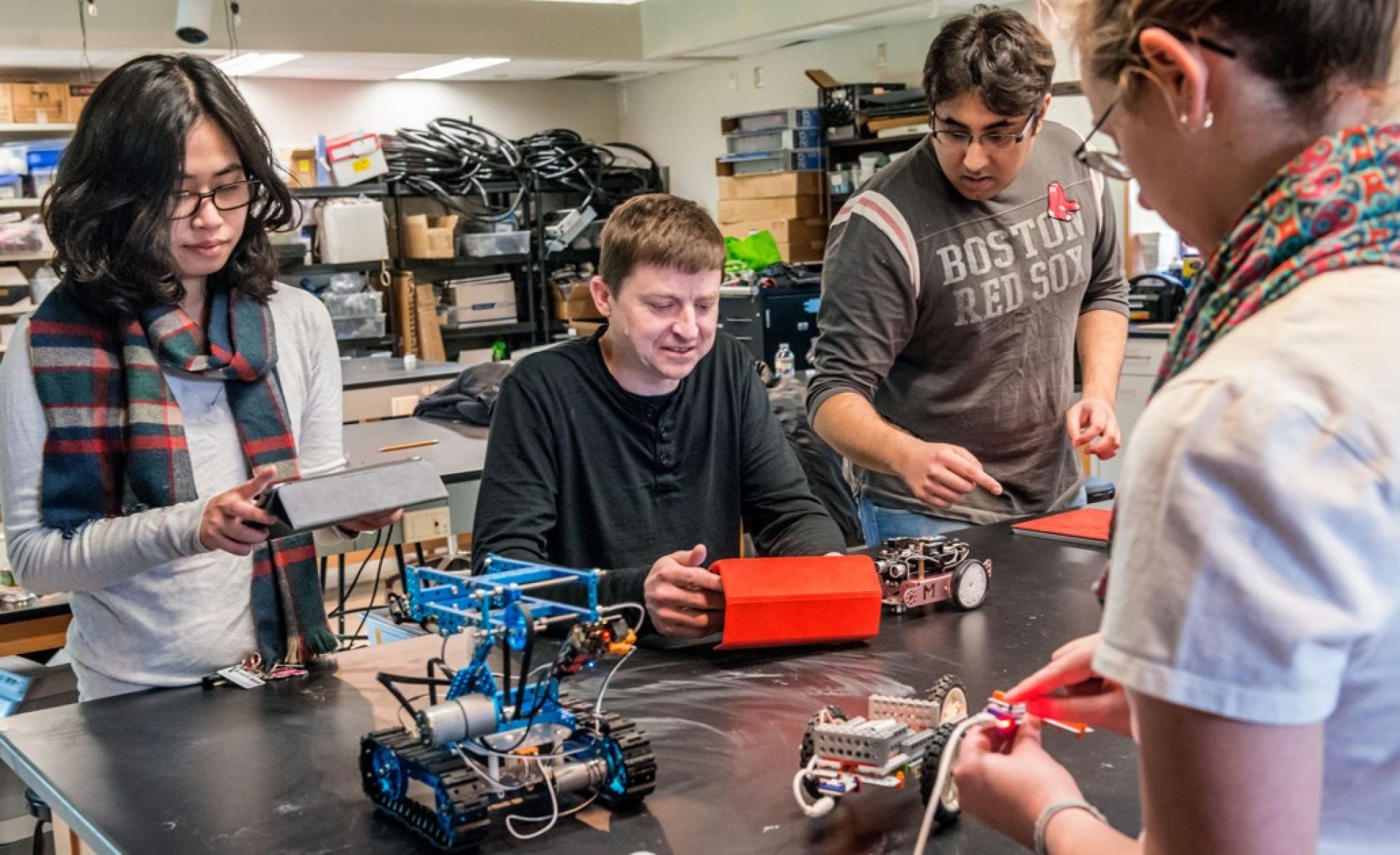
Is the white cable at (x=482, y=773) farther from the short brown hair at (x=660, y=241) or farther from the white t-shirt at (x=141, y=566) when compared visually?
the short brown hair at (x=660, y=241)

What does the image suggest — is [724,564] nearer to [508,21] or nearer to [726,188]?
[726,188]

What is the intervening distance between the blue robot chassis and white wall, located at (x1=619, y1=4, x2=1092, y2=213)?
19.5 ft

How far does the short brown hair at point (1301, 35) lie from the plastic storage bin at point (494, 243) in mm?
7572

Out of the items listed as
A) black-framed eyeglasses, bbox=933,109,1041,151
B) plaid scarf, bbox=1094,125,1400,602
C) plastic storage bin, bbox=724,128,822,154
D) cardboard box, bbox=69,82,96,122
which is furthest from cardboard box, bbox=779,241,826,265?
plaid scarf, bbox=1094,125,1400,602

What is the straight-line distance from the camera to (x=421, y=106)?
28.6 feet

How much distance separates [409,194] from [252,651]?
21.7 ft

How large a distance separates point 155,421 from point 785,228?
5.93 meters

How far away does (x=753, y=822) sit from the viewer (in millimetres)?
1205

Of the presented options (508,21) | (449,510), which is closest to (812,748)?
(449,510)

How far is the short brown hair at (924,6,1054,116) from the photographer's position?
7.00ft

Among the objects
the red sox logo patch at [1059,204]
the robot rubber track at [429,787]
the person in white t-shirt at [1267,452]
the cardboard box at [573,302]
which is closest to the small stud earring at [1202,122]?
the person in white t-shirt at [1267,452]

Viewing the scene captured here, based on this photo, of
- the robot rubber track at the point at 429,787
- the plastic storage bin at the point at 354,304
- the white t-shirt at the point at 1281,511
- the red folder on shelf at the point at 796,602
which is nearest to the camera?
the white t-shirt at the point at 1281,511

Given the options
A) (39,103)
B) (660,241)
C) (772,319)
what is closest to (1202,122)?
(660,241)

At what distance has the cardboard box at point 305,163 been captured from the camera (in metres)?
7.19
